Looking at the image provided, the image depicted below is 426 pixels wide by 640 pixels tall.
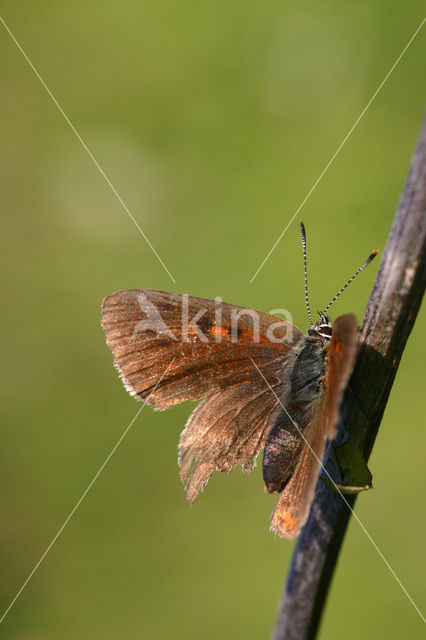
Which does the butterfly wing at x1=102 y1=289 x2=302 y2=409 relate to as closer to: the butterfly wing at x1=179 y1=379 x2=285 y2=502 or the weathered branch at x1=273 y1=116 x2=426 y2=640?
the butterfly wing at x1=179 y1=379 x2=285 y2=502

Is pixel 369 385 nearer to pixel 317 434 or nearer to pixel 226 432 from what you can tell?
pixel 317 434

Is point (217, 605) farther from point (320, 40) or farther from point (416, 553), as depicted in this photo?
point (320, 40)

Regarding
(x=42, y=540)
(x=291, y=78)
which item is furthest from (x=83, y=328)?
(x=291, y=78)

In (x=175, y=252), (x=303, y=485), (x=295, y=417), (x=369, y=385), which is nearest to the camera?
(x=369, y=385)

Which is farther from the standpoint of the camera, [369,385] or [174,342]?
[174,342]

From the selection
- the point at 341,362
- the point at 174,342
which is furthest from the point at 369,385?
the point at 174,342

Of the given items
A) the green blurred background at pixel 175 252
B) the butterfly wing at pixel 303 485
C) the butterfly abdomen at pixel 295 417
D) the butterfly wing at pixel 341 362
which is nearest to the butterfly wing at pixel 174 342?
the butterfly abdomen at pixel 295 417
